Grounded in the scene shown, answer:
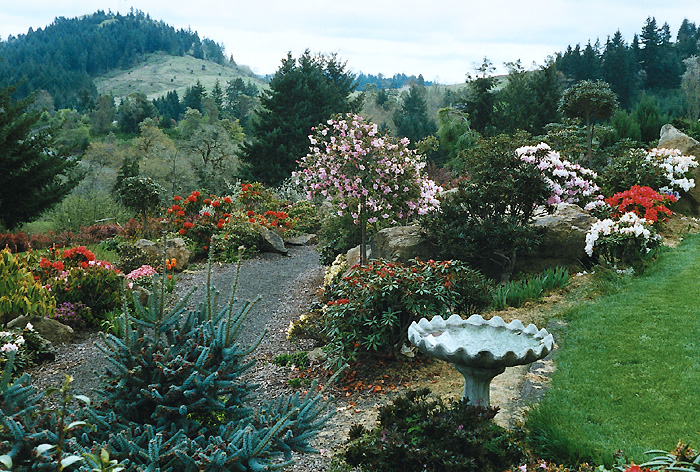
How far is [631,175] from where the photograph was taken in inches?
412

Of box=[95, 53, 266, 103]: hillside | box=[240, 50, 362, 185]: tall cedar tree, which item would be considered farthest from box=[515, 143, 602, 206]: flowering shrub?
box=[95, 53, 266, 103]: hillside

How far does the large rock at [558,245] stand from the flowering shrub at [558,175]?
1.18ft

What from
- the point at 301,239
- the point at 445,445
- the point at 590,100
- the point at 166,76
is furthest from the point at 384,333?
the point at 166,76

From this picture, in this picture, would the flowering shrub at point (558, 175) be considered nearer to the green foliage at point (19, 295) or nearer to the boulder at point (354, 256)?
the boulder at point (354, 256)

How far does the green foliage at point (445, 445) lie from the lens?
2.84 m

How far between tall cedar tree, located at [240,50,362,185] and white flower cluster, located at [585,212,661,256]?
1549cm

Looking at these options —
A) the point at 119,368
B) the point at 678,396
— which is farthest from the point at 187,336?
the point at 678,396

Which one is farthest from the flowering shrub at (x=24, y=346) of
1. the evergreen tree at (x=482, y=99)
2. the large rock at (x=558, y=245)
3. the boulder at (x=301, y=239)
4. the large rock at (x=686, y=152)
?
the evergreen tree at (x=482, y=99)

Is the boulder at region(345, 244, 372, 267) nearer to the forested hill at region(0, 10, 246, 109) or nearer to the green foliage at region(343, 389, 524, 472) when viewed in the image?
the green foliage at region(343, 389, 524, 472)

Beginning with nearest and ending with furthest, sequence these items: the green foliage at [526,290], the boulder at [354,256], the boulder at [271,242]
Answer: the green foliage at [526,290]
the boulder at [354,256]
the boulder at [271,242]

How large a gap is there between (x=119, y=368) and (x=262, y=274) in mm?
7593

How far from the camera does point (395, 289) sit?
16.5 feet

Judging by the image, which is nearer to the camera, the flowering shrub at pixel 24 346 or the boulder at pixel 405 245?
the flowering shrub at pixel 24 346

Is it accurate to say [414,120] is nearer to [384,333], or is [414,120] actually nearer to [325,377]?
[384,333]
